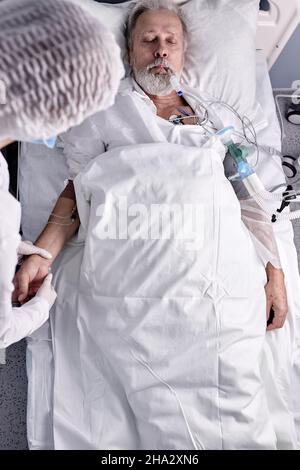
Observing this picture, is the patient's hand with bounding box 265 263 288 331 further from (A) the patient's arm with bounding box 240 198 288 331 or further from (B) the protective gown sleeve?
(B) the protective gown sleeve

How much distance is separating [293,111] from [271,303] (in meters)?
0.94

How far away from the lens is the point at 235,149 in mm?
1365

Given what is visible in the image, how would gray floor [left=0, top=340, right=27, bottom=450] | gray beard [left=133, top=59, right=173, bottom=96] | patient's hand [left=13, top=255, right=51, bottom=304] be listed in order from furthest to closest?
gray beard [left=133, top=59, right=173, bottom=96] < gray floor [left=0, top=340, right=27, bottom=450] < patient's hand [left=13, top=255, right=51, bottom=304]

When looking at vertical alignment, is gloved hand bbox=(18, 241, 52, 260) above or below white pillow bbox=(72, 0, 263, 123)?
below

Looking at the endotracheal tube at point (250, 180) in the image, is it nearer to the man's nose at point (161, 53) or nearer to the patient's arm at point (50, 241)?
the man's nose at point (161, 53)

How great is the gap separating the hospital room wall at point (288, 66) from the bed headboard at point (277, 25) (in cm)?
6

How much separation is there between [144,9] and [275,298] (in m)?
0.97

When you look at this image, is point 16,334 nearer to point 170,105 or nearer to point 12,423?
point 12,423

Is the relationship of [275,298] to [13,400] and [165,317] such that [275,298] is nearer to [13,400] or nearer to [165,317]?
[165,317]

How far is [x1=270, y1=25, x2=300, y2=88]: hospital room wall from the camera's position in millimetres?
1776

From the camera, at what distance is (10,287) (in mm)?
896

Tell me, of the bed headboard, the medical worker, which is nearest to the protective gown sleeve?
the medical worker

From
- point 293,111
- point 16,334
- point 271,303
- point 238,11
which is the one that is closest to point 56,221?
point 16,334

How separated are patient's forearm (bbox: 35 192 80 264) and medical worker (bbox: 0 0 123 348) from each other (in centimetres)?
58
